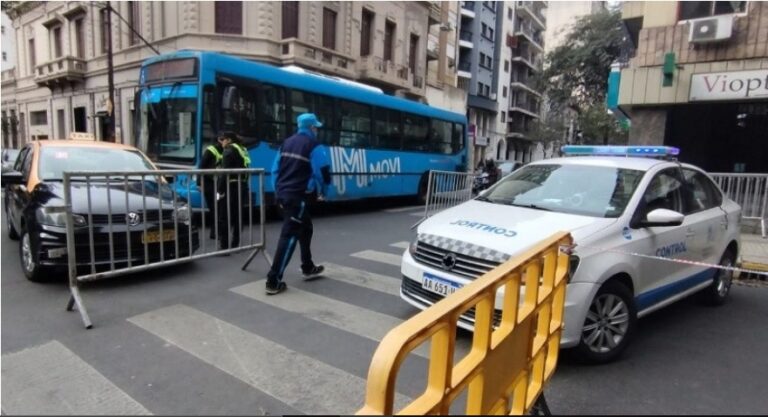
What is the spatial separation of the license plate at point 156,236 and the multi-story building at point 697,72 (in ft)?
37.6

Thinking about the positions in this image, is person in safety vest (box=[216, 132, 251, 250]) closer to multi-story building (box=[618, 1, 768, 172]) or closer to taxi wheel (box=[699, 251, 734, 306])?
taxi wheel (box=[699, 251, 734, 306])

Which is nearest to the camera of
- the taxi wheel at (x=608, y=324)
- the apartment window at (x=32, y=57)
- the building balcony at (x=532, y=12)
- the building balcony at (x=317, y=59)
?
the taxi wheel at (x=608, y=324)

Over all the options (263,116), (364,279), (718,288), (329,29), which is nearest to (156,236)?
(364,279)

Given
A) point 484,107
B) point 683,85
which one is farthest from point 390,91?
point 484,107

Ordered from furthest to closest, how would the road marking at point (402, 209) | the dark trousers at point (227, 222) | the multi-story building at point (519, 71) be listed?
the multi-story building at point (519, 71) < the road marking at point (402, 209) < the dark trousers at point (227, 222)

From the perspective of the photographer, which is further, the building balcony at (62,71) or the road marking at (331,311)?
the building balcony at (62,71)

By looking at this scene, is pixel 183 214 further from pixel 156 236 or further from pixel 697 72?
pixel 697 72

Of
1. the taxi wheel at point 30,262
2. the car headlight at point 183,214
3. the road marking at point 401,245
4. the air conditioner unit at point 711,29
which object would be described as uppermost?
the air conditioner unit at point 711,29

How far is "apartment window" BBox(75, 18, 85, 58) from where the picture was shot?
27.4m

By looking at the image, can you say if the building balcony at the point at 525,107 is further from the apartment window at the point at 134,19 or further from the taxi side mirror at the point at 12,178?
the taxi side mirror at the point at 12,178

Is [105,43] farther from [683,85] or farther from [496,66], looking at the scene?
[496,66]

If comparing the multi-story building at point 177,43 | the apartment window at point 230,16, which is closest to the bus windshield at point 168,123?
the multi-story building at point 177,43

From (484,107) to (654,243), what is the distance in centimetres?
4490

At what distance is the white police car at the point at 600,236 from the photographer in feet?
12.2
